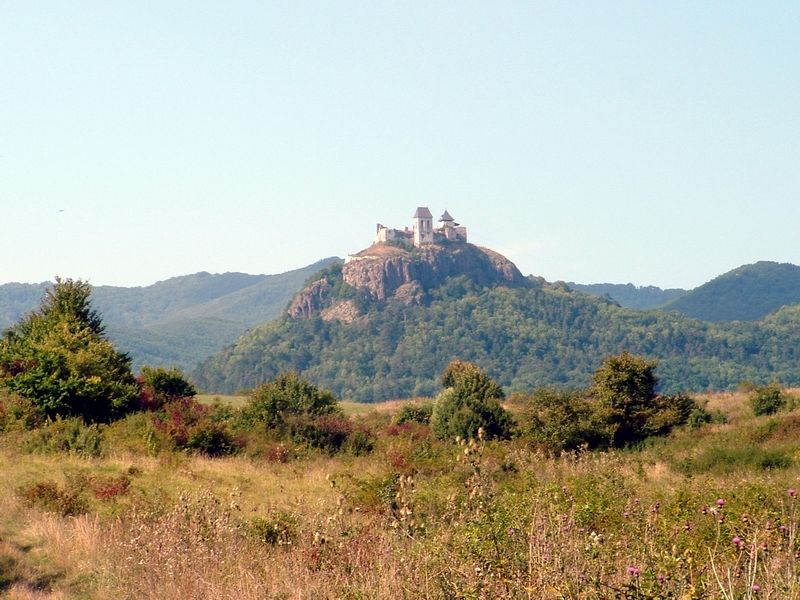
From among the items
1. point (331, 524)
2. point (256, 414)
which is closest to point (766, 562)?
point (331, 524)

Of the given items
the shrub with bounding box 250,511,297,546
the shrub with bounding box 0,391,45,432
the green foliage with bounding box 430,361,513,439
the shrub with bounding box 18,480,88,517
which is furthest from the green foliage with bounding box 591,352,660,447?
the shrub with bounding box 250,511,297,546

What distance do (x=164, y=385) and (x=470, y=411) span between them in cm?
1092

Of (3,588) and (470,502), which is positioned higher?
(470,502)

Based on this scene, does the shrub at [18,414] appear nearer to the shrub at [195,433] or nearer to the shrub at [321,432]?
the shrub at [195,433]

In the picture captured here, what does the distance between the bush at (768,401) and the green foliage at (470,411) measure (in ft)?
33.8

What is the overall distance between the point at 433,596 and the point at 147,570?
11.8ft

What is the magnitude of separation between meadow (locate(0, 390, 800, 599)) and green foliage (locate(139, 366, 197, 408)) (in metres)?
12.5

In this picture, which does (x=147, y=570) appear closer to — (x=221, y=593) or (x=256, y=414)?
(x=221, y=593)

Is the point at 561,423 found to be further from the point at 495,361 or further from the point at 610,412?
the point at 495,361

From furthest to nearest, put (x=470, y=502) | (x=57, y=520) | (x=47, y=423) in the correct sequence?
(x=47, y=423) → (x=57, y=520) → (x=470, y=502)

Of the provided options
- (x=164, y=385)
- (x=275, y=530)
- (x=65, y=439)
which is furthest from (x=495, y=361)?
(x=275, y=530)

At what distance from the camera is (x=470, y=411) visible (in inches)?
1195

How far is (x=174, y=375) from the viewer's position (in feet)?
108

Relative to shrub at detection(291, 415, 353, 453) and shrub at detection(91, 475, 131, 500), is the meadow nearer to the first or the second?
shrub at detection(91, 475, 131, 500)
